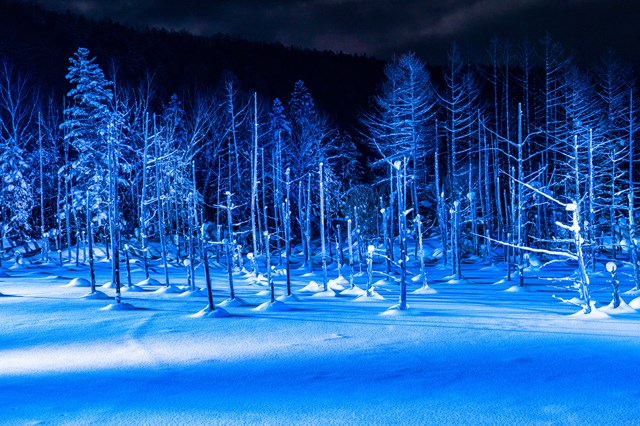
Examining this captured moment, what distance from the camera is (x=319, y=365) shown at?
550cm

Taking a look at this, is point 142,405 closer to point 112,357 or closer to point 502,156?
point 112,357

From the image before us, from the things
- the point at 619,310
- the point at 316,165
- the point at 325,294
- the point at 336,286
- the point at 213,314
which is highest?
the point at 316,165

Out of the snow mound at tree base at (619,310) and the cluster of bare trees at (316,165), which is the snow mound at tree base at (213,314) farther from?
the cluster of bare trees at (316,165)

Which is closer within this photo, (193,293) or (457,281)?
(193,293)

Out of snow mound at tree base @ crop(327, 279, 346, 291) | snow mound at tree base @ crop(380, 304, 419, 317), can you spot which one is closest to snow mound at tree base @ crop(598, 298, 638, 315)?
snow mound at tree base @ crop(380, 304, 419, 317)

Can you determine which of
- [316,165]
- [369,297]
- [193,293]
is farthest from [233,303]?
[316,165]

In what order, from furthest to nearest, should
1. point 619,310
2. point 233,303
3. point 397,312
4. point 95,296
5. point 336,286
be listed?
point 336,286 → point 95,296 → point 233,303 → point 397,312 → point 619,310

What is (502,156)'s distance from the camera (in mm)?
30672

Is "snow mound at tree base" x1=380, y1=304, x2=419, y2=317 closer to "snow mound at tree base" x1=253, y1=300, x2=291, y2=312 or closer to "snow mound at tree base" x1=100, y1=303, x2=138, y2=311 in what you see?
"snow mound at tree base" x1=253, y1=300, x2=291, y2=312

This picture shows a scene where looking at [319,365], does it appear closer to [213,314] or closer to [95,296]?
[213,314]

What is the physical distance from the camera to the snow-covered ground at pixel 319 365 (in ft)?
13.3

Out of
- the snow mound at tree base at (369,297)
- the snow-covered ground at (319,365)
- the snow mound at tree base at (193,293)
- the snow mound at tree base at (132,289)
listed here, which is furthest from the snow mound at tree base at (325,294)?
the snow mound at tree base at (132,289)

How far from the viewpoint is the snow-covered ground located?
13.3ft

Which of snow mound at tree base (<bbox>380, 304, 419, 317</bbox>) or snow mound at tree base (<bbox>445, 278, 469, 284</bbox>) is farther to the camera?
snow mound at tree base (<bbox>445, 278, 469, 284</bbox>)
